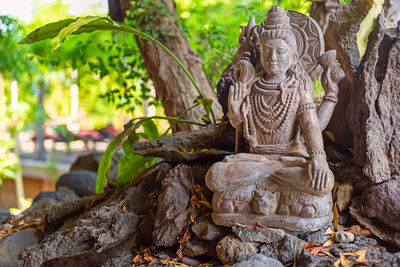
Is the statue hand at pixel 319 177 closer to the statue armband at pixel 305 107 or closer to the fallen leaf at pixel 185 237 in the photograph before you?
the statue armband at pixel 305 107

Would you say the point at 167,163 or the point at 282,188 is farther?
the point at 167,163

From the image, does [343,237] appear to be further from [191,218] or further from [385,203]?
[191,218]

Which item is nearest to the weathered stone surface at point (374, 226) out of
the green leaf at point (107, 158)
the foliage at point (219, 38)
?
the green leaf at point (107, 158)

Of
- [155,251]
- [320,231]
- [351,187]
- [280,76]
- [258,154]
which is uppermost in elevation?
[280,76]

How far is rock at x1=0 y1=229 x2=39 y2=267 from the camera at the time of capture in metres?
2.13

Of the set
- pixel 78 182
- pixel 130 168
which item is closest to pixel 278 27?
pixel 130 168

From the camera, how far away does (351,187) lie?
1.76m

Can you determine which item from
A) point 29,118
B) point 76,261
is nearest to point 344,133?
point 76,261

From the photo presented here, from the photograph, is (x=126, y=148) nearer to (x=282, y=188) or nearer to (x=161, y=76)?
(x=161, y=76)

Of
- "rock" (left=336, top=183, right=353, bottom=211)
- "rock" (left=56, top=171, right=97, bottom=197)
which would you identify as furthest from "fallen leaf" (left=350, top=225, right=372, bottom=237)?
"rock" (left=56, top=171, right=97, bottom=197)

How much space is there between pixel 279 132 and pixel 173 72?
1476 mm

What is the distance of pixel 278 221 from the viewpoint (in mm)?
1552

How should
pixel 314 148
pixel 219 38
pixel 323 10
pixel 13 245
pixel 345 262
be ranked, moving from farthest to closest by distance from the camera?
pixel 219 38
pixel 323 10
pixel 13 245
pixel 314 148
pixel 345 262

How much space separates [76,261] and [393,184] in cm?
160
